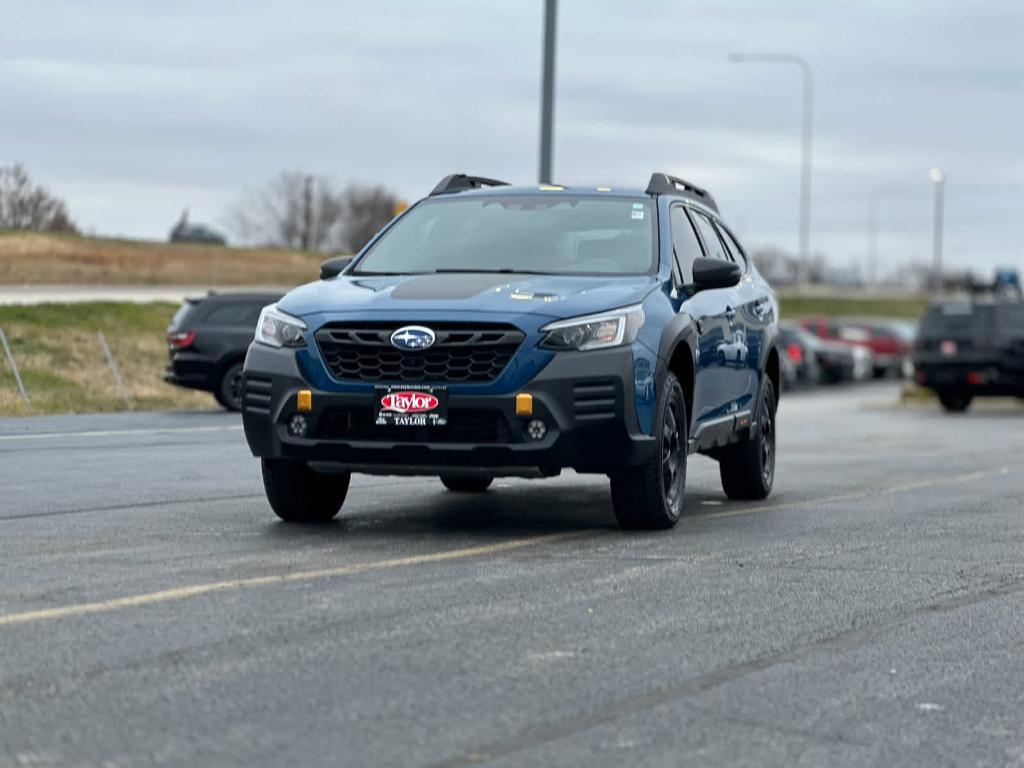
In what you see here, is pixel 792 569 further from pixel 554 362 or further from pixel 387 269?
pixel 387 269

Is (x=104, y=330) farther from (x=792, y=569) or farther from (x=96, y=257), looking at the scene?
(x=792, y=569)

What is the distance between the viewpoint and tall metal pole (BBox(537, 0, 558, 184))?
93.9 feet

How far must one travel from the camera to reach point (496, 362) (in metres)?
9.89

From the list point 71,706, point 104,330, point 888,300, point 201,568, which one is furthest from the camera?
point 888,300

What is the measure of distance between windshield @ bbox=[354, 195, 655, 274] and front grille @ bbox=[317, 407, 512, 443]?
4.38 ft

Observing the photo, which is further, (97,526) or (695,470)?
(695,470)

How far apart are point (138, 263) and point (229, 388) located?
1814cm

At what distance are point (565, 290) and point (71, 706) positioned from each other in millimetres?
5070

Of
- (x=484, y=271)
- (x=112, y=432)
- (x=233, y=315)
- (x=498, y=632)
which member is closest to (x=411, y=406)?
(x=484, y=271)

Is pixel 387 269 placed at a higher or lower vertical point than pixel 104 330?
higher

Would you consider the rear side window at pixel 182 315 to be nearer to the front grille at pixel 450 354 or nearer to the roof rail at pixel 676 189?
the roof rail at pixel 676 189

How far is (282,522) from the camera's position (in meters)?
10.8

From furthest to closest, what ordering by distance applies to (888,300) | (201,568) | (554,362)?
1. (888,300)
2. (554,362)
3. (201,568)

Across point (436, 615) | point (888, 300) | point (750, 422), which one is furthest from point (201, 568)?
point (888, 300)
